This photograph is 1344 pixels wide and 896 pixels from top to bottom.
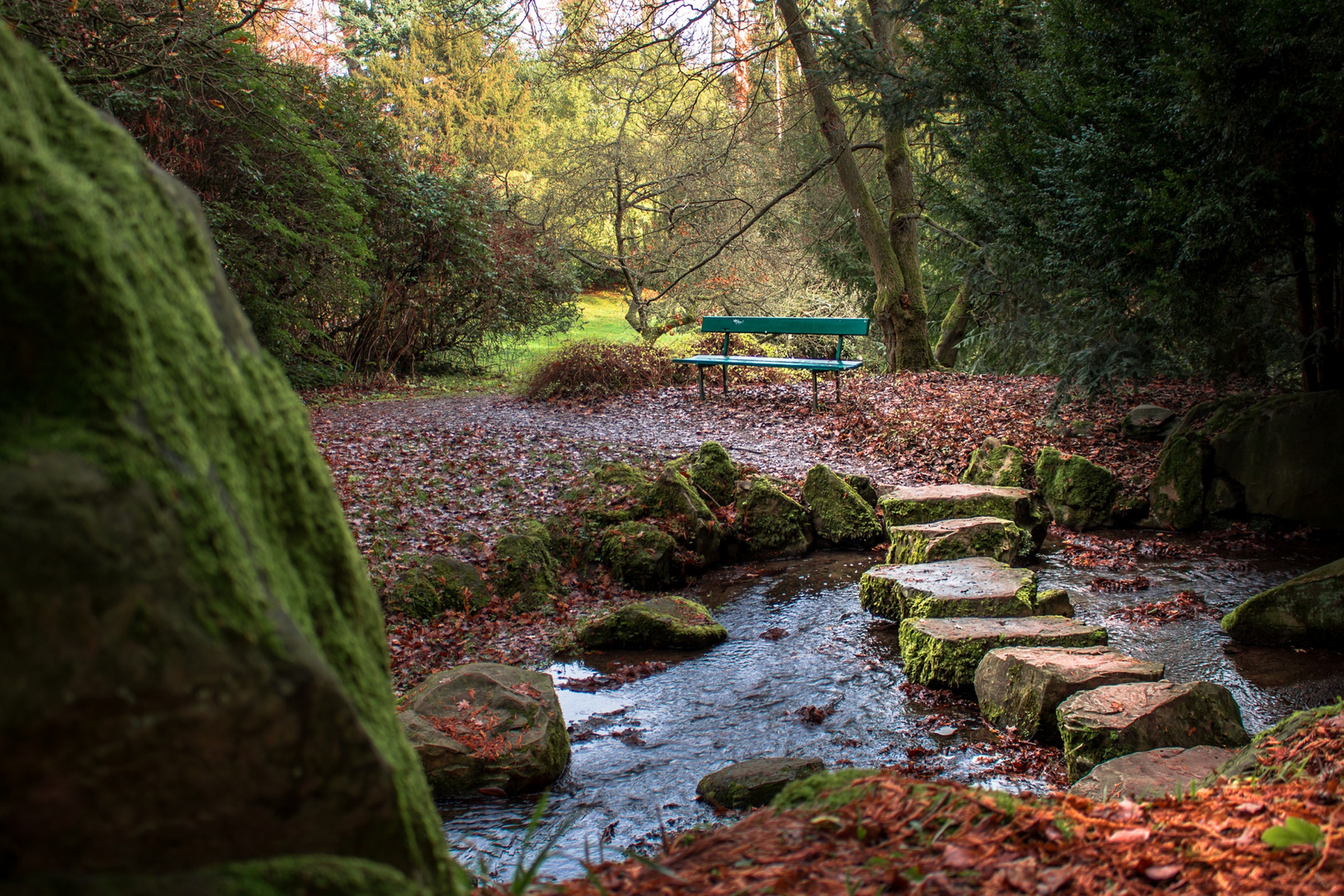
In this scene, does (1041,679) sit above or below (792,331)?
below

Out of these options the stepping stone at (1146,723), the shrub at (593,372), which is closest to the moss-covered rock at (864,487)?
the stepping stone at (1146,723)

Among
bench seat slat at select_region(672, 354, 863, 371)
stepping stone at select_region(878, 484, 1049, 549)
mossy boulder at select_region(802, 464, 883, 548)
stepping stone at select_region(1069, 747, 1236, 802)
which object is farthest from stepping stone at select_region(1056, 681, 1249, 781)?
bench seat slat at select_region(672, 354, 863, 371)

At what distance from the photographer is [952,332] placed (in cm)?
1912

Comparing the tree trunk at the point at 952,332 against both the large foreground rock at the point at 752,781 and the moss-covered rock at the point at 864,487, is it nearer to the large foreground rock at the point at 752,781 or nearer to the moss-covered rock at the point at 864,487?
the moss-covered rock at the point at 864,487

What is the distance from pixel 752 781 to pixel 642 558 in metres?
3.63

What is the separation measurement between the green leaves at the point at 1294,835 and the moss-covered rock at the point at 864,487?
709 cm

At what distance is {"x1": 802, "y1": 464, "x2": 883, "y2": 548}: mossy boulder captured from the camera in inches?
329

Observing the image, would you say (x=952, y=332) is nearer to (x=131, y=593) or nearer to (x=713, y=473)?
(x=713, y=473)

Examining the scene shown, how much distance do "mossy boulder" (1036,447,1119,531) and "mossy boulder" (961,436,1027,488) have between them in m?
0.35

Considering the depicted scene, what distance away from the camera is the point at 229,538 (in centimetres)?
125

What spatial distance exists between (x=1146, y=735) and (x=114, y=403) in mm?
4011

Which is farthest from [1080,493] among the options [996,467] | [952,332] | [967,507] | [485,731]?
[952,332]

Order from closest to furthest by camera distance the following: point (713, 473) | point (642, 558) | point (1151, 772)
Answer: point (1151, 772), point (642, 558), point (713, 473)

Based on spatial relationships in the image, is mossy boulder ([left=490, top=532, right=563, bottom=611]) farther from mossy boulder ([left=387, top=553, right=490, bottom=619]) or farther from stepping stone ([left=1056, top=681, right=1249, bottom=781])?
stepping stone ([left=1056, top=681, right=1249, bottom=781])
